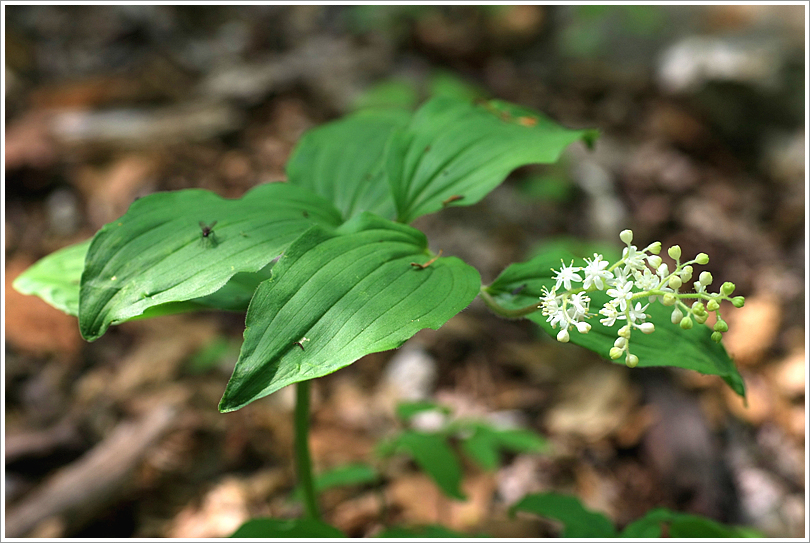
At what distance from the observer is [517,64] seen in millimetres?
7074

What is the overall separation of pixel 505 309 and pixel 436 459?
3.36ft

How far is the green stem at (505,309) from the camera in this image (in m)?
1.70

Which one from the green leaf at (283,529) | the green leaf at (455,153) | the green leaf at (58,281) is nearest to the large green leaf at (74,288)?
the green leaf at (58,281)

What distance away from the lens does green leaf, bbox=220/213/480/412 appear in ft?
4.54

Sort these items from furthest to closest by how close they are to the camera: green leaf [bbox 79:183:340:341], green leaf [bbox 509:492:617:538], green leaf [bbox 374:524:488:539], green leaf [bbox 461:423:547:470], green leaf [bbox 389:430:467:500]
Result: green leaf [bbox 461:423:547:470] < green leaf [bbox 389:430:467:500] < green leaf [bbox 374:524:488:539] < green leaf [bbox 509:492:617:538] < green leaf [bbox 79:183:340:341]

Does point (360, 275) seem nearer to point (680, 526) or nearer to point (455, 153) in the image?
point (455, 153)

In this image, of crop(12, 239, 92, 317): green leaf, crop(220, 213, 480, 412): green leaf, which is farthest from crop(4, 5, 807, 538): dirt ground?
crop(220, 213, 480, 412): green leaf

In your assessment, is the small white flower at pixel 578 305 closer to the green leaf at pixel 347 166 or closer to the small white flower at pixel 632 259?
the small white flower at pixel 632 259

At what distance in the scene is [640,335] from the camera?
1722mm

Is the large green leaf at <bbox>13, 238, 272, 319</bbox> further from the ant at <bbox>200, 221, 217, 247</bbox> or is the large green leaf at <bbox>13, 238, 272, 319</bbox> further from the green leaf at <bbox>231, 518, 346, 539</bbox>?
the green leaf at <bbox>231, 518, 346, 539</bbox>

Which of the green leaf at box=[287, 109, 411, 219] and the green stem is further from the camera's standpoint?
the green leaf at box=[287, 109, 411, 219]

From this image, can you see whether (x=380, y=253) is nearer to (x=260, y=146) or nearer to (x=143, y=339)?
(x=143, y=339)

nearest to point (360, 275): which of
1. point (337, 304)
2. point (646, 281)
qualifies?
point (337, 304)

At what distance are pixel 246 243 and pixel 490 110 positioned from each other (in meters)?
1.25
